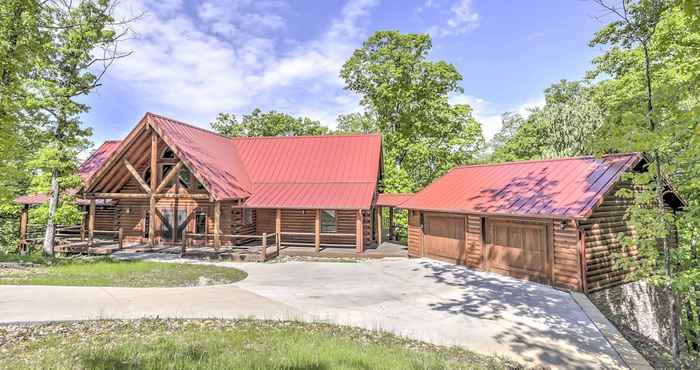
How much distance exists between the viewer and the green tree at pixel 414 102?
94.8ft

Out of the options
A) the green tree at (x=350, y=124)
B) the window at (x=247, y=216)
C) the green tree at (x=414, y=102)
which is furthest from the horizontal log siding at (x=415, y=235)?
the green tree at (x=350, y=124)

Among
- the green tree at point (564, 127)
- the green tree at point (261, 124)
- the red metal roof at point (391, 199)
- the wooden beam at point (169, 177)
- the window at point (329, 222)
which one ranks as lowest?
the window at point (329, 222)

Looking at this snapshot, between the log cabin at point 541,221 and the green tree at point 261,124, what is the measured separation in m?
28.2

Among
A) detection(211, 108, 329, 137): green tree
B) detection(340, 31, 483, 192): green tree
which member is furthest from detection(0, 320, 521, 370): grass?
detection(211, 108, 329, 137): green tree

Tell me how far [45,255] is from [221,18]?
48.8 feet

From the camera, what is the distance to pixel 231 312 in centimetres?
920

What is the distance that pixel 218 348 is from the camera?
632 centimetres

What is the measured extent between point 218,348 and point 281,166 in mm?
Result: 17544

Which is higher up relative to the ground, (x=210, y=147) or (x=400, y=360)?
(x=210, y=147)

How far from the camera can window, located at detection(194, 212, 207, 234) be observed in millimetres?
21062

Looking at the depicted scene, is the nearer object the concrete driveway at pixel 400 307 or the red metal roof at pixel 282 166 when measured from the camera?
the concrete driveway at pixel 400 307

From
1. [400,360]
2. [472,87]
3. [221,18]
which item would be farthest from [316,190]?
[472,87]

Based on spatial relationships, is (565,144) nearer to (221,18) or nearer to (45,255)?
(221,18)

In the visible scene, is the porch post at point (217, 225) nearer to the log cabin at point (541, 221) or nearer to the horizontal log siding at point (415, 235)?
the horizontal log siding at point (415, 235)
